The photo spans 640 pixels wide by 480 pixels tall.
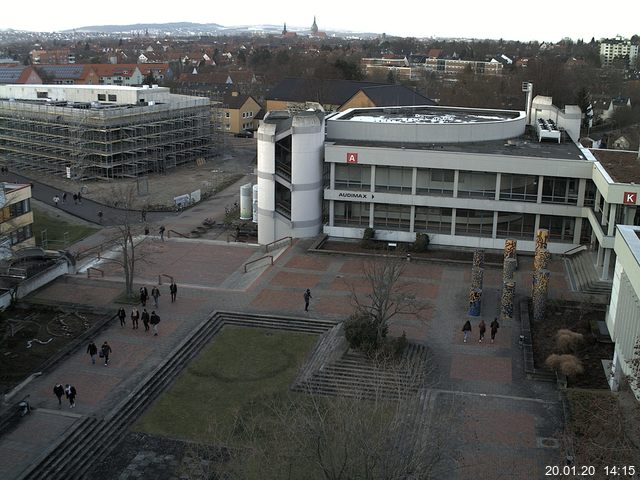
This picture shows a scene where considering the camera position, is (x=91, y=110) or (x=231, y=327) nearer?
(x=231, y=327)

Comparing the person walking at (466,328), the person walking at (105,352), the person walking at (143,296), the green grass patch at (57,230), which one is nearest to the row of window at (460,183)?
the person walking at (466,328)

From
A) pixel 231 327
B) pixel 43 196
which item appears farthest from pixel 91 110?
pixel 231 327

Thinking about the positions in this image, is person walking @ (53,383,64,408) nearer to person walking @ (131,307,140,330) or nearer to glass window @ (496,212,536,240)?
person walking @ (131,307,140,330)

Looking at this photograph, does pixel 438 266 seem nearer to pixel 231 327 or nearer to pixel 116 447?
pixel 231 327

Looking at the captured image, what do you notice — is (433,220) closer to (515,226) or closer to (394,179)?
(394,179)

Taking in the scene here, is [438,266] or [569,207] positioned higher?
[569,207]

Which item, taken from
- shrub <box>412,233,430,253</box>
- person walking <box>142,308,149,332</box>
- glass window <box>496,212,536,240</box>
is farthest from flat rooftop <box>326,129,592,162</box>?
person walking <box>142,308,149,332</box>

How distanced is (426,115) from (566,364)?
3065 cm

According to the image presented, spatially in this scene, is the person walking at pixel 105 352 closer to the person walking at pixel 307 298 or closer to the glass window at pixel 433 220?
the person walking at pixel 307 298

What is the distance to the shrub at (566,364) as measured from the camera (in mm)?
25453

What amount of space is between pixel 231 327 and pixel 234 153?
50.7 metres

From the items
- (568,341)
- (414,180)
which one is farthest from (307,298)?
(414,180)

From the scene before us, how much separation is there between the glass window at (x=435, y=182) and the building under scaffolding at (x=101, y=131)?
3142 centimetres

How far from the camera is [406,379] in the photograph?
2541 centimetres
